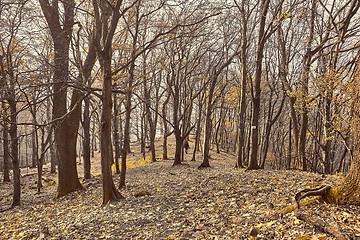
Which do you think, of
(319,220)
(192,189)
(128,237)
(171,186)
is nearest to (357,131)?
(319,220)

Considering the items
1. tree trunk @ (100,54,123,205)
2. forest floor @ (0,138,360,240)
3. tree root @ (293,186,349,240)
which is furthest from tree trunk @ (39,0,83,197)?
tree root @ (293,186,349,240)

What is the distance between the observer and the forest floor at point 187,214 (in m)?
3.98

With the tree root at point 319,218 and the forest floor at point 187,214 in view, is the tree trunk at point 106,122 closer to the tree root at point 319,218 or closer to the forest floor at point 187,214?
the forest floor at point 187,214

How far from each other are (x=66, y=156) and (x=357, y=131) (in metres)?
9.99

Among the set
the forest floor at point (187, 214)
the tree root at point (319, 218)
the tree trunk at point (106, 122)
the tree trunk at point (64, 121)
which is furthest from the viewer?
the tree trunk at point (64, 121)

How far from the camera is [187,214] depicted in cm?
579

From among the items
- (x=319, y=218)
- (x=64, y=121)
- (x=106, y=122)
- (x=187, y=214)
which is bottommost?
(x=187, y=214)

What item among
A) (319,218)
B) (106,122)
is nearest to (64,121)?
(106,122)

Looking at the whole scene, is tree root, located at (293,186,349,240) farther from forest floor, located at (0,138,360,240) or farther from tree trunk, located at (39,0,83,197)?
tree trunk, located at (39,0,83,197)

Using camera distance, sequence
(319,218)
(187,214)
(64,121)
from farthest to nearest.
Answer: (64,121) → (187,214) → (319,218)

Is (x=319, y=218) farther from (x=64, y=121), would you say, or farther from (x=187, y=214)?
(x=64, y=121)

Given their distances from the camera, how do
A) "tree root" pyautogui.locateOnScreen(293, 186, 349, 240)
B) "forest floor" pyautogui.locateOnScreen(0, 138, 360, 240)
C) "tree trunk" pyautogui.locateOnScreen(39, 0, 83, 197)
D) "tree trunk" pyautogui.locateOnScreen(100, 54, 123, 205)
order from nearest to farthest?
"tree root" pyautogui.locateOnScreen(293, 186, 349, 240) < "forest floor" pyautogui.locateOnScreen(0, 138, 360, 240) < "tree trunk" pyautogui.locateOnScreen(100, 54, 123, 205) < "tree trunk" pyautogui.locateOnScreen(39, 0, 83, 197)

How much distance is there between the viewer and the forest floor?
398 centimetres

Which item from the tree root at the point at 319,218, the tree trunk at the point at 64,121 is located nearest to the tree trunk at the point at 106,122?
the tree trunk at the point at 64,121
